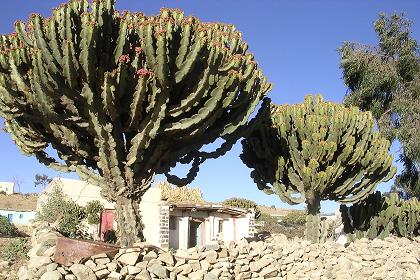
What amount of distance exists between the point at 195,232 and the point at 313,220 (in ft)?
39.6

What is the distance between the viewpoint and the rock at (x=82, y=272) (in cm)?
723

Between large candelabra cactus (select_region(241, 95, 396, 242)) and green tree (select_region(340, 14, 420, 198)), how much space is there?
21.8ft

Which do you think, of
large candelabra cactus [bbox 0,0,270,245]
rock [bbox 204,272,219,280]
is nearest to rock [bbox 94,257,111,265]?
large candelabra cactus [bbox 0,0,270,245]

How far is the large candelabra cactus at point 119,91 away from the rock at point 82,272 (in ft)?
4.83

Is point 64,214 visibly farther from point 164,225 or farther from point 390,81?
point 390,81

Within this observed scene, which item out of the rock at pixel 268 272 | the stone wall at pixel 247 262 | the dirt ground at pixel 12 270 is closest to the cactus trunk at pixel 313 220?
the stone wall at pixel 247 262

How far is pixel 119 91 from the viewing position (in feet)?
27.7

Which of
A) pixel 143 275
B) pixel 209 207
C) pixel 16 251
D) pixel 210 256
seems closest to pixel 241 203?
Answer: pixel 209 207

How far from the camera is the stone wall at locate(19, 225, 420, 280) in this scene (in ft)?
24.9

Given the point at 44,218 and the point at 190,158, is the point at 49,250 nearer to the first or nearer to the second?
the point at 190,158

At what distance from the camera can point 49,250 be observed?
7953mm

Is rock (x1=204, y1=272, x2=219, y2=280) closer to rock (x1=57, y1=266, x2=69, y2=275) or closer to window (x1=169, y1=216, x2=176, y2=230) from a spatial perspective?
rock (x1=57, y1=266, x2=69, y2=275)

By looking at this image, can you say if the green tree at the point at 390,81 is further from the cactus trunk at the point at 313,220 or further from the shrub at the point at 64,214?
the shrub at the point at 64,214

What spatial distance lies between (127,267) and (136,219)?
4.95ft
